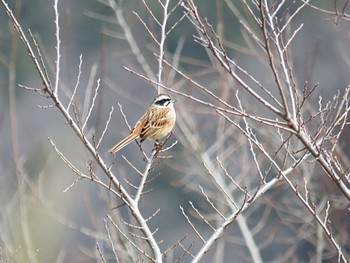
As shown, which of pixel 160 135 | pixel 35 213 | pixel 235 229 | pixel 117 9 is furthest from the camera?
pixel 235 229

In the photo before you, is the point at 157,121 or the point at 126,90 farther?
the point at 126,90

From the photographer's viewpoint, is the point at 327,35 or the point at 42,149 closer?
the point at 42,149

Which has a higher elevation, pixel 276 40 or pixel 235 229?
pixel 276 40

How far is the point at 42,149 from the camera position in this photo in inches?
881

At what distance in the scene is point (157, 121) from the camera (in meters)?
8.12

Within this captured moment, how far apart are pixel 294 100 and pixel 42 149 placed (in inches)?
712

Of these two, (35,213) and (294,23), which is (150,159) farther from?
(294,23)

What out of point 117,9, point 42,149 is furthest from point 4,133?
point 117,9

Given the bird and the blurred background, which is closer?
the bird

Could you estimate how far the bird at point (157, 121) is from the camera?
7.98 m

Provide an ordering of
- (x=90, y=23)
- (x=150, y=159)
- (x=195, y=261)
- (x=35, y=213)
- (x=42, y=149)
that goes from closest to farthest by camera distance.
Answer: (x=195, y=261), (x=150, y=159), (x=35, y=213), (x=42, y=149), (x=90, y=23)

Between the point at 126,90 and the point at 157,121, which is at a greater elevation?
the point at 157,121

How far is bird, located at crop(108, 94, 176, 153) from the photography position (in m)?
7.98

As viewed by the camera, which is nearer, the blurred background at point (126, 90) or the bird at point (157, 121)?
the bird at point (157, 121)
